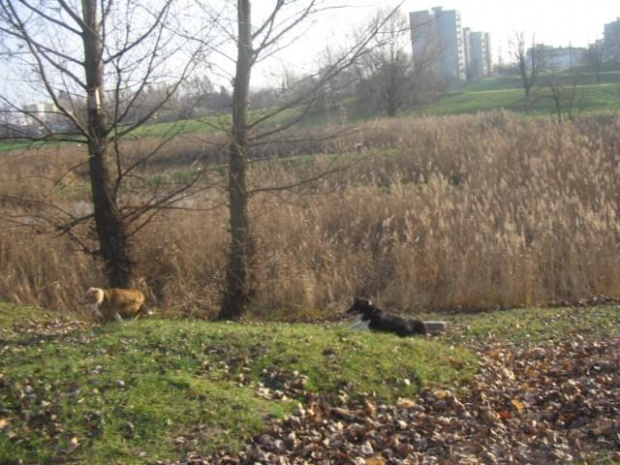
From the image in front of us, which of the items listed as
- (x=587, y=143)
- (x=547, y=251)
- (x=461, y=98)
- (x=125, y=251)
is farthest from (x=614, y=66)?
(x=125, y=251)

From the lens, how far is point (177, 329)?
22.8ft

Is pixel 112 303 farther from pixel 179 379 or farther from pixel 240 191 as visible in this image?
pixel 179 379

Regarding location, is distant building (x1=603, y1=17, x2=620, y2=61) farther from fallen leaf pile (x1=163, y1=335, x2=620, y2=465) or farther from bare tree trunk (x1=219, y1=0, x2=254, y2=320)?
fallen leaf pile (x1=163, y1=335, x2=620, y2=465)

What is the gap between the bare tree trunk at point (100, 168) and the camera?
8.30 metres

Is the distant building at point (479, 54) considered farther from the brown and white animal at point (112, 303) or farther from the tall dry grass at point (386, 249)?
the brown and white animal at point (112, 303)

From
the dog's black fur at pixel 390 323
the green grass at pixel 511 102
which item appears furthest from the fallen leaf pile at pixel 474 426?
the green grass at pixel 511 102

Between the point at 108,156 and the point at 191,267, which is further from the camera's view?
the point at 191,267

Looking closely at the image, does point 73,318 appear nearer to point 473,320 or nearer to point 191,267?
point 191,267

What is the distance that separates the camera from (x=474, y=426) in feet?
18.6

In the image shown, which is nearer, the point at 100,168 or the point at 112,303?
the point at 112,303

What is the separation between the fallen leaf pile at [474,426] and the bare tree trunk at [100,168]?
4000 mm

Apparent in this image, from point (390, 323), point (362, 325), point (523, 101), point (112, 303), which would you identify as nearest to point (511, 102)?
point (523, 101)

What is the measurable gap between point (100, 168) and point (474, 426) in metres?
5.23

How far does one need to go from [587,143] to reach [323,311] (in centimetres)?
933
